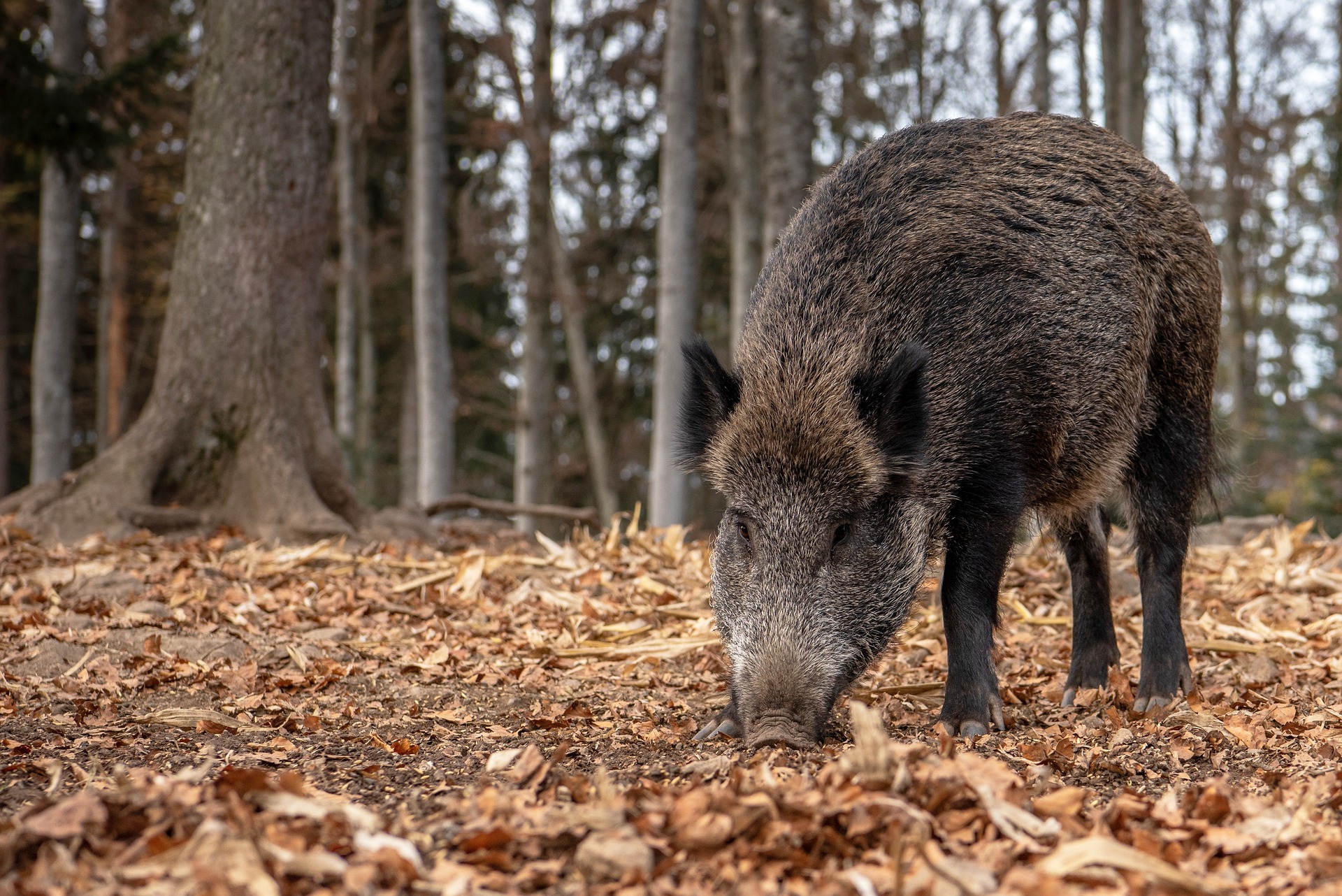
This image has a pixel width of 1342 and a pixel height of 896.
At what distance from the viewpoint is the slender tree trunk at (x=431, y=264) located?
38.7 feet

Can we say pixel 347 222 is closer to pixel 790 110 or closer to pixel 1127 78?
pixel 790 110

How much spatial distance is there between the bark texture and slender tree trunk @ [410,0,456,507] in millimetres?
4405

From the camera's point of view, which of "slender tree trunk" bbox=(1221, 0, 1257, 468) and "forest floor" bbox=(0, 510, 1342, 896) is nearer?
"forest floor" bbox=(0, 510, 1342, 896)

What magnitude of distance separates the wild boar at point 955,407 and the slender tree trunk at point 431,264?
782 centimetres

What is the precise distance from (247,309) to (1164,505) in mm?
5514

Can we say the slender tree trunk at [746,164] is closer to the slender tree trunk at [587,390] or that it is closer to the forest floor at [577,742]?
the slender tree trunk at [587,390]

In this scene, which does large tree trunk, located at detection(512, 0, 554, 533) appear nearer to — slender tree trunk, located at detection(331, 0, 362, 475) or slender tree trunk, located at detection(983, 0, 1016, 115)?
slender tree trunk, located at detection(331, 0, 362, 475)

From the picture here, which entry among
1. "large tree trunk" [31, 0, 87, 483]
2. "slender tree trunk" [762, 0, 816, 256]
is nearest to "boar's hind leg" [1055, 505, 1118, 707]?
"slender tree trunk" [762, 0, 816, 256]

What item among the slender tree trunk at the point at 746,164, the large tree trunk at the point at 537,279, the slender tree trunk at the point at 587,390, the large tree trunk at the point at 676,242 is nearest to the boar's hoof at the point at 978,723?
the slender tree trunk at the point at 746,164

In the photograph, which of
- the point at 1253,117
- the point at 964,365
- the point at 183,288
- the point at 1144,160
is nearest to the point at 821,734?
the point at 964,365

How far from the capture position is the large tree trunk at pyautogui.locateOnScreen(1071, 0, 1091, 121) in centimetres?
1623

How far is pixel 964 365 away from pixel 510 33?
12.6 metres

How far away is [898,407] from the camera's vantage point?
3689 mm

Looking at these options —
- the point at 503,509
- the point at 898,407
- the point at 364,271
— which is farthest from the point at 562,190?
the point at 898,407
